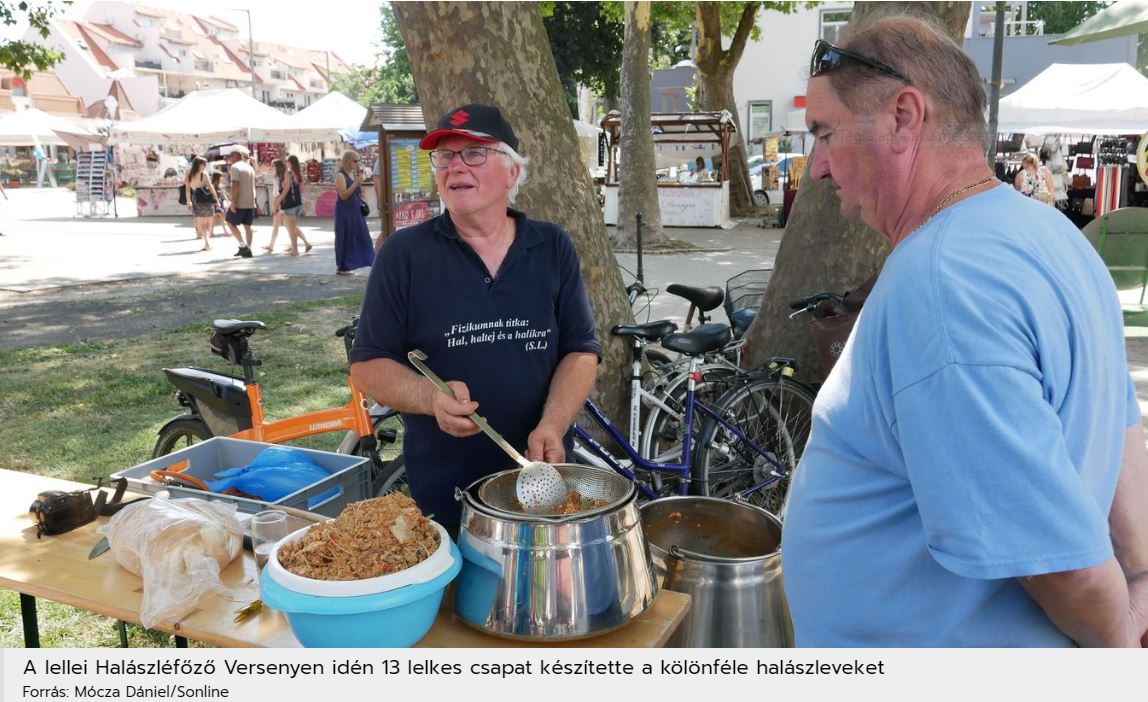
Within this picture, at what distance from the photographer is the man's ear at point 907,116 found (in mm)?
1317

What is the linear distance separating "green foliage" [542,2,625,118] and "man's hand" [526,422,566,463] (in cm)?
2469

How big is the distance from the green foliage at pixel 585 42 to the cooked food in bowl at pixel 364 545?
83.0 ft

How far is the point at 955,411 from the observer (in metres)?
1.12

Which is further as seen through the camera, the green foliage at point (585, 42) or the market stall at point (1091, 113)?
the green foliage at point (585, 42)

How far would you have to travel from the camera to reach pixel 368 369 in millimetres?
2584

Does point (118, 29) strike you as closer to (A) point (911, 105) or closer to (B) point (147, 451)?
(B) point (147, 451)

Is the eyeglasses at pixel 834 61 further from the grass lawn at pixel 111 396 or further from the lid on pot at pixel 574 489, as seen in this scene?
the grass lawn at pixel 111 396

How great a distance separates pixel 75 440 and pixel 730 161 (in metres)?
18.6

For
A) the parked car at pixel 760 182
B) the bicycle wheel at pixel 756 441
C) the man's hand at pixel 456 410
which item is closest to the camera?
the man's hand at pixel 456 410

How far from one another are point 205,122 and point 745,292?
20.7 m

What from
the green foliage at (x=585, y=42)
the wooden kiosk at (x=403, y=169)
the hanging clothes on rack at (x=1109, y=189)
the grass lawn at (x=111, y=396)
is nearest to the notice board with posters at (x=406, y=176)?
the wooden kiosk at (x=403, y=169)

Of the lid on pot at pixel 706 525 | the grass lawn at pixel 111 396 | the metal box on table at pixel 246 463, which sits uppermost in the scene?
the metal box on table at pixel 246 463
